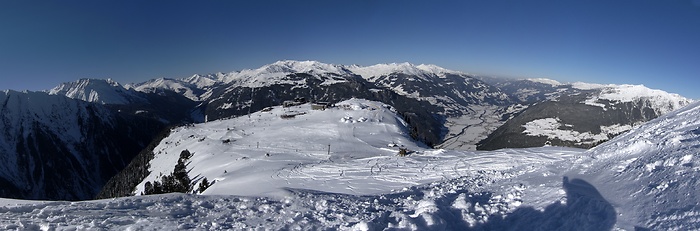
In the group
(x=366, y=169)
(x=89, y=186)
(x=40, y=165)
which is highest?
(x=366, y=169)

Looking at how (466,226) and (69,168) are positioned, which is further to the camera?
(69,168)

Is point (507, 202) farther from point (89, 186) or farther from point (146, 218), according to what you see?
point (89, 186)

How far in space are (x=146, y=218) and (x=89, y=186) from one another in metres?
206

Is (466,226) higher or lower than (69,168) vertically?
higher

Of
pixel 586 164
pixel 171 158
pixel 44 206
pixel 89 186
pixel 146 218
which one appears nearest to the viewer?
pixel 146 218

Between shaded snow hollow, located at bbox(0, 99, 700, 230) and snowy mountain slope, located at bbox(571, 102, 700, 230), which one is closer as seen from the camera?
snowy mountain slope, located at bbox(571, 102, 700, 230)

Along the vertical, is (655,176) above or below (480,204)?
above

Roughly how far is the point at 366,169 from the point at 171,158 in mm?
72970

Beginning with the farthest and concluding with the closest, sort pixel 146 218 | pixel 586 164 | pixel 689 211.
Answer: pixel 586 164 < pixel 146 218 < pixel 689 211

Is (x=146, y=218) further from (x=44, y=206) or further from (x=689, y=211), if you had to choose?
(x=689, y=211)

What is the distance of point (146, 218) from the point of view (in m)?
13.4

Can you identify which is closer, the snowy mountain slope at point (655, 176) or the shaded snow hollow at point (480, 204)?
the snowy mountain slope at point (655, 176)

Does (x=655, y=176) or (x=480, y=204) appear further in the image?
(x=480, y=204)

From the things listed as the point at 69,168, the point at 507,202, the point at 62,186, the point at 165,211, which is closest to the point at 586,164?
the point at 507,202
